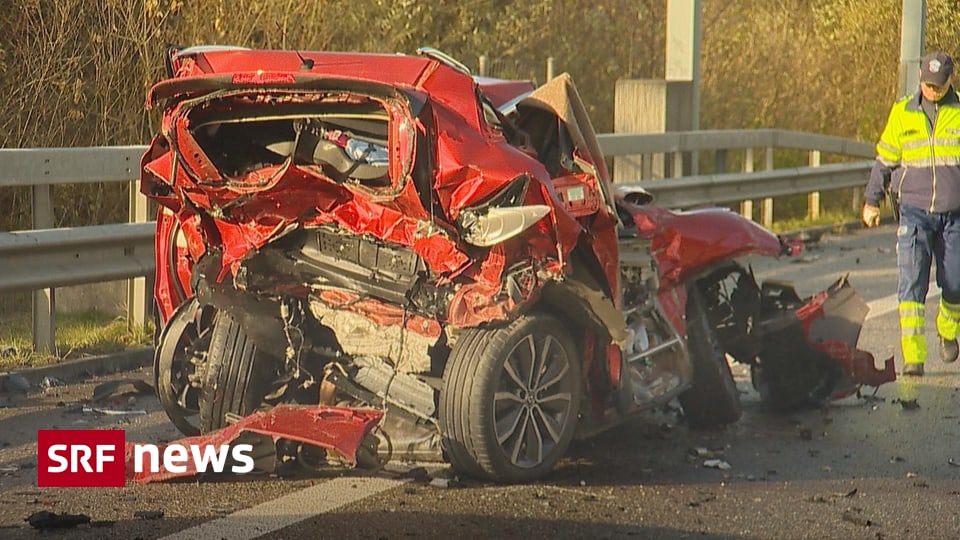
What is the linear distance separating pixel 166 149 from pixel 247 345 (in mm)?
920

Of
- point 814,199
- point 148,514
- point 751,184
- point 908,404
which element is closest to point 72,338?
point 148,514

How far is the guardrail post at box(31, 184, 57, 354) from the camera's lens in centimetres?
915

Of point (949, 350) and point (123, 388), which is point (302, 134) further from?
point (949, 350)

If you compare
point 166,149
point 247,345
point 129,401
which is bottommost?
point 129,401

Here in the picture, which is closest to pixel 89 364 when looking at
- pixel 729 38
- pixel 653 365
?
pixel 653 365

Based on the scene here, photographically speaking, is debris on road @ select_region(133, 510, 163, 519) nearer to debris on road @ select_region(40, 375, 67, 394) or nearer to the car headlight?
the car headlight

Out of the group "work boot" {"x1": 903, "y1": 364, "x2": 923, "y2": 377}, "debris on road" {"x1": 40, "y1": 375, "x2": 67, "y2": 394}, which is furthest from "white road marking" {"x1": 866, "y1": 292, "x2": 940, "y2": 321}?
"debris on road" {"x1": 40, "y1": 375, "x2": 67, "y2": 394}

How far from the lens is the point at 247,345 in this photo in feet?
22.7

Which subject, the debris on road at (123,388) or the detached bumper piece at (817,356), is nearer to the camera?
the detached bumper piece at (817,356)

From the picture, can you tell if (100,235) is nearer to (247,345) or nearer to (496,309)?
(247,345)

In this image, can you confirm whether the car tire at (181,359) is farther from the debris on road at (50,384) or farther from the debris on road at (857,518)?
the debris on road at (857,518)

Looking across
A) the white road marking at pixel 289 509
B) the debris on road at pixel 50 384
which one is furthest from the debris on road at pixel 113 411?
the white road marking at pixel 289 509

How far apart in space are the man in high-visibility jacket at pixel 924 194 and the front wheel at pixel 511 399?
3593mm

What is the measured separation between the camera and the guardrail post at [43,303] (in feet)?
30.0
